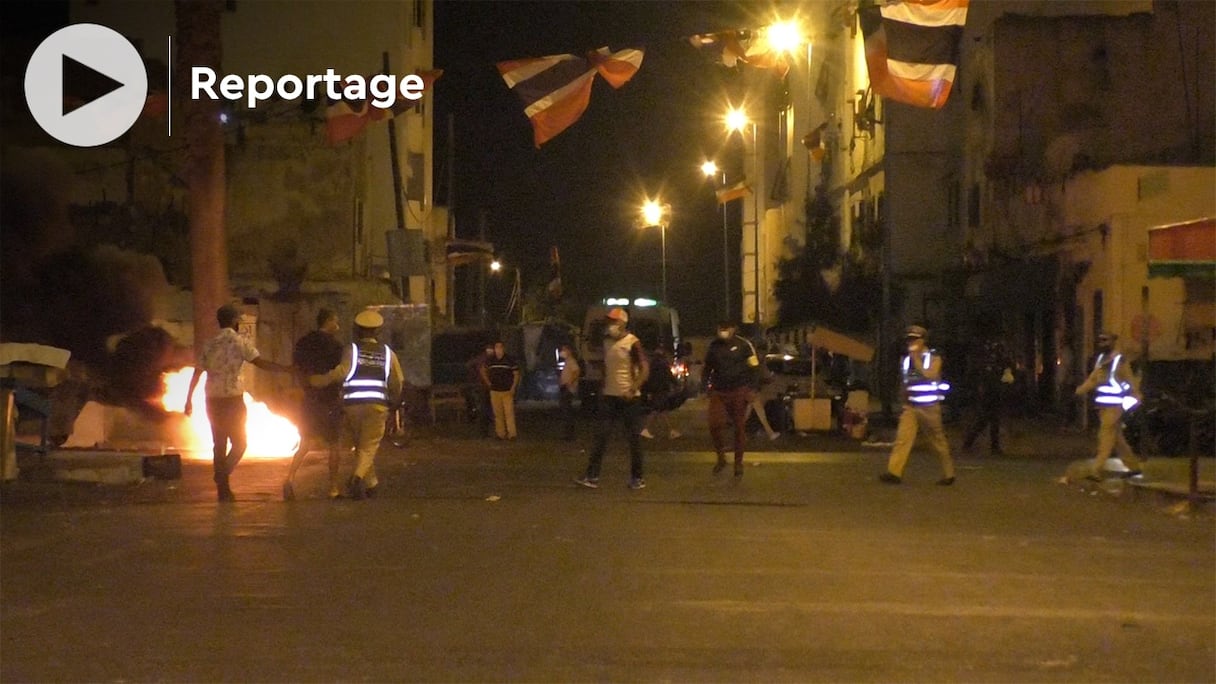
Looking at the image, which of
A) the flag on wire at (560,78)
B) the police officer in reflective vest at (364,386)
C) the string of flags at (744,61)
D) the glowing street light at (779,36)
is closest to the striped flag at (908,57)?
the string of flags at (744,61)

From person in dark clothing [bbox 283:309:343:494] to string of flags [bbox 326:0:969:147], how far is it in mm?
7836

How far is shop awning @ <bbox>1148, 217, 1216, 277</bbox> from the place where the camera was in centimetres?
1453

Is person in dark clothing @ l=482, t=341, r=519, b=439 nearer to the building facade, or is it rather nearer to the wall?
the building facade

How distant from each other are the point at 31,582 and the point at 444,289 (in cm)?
3708

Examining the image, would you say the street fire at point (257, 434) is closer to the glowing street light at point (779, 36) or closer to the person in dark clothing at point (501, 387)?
the person in dark clothing at point (501, 387)

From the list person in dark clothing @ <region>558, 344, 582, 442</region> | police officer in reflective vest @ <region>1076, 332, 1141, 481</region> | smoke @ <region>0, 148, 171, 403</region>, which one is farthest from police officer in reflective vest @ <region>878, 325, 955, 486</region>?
smoke @ <region>0, 148, 171, 403</region>

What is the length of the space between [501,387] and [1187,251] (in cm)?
1080

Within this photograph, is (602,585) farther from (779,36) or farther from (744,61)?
(779,36)

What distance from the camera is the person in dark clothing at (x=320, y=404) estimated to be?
12914 mm

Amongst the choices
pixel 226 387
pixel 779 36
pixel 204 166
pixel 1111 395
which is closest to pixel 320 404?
pixel 226 387

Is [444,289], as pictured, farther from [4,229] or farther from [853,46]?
[4,229]

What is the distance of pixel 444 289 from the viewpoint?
45.8 meters

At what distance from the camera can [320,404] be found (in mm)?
12914

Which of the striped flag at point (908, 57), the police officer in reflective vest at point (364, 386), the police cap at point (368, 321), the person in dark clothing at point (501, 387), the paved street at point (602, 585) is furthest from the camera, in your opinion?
the person in dark clothing at point (501, 387)
